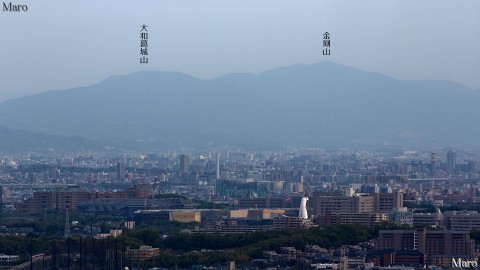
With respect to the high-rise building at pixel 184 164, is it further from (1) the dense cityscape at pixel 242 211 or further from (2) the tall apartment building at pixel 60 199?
(2) the tall apartment building at pixel 60 199

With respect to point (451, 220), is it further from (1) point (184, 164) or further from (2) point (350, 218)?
(1) point (184, 164)

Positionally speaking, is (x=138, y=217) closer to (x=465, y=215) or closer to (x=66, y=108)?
(x=465, y=215)

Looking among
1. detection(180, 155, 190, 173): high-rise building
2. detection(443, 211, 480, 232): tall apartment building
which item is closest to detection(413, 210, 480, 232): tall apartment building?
detection(443, 211, 480, 232): tall apartment building

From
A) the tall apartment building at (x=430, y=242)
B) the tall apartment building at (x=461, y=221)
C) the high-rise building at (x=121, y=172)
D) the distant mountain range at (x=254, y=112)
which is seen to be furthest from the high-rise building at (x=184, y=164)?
the tall apartment building at (x=430, y=242)

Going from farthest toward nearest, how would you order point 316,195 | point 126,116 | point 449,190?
point 126,116
point 449,190
point 316,195

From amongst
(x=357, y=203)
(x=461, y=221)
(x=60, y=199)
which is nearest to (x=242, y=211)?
(x=357, y=203)

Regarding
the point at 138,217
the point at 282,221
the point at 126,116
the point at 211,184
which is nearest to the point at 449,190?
the point at 211,184
